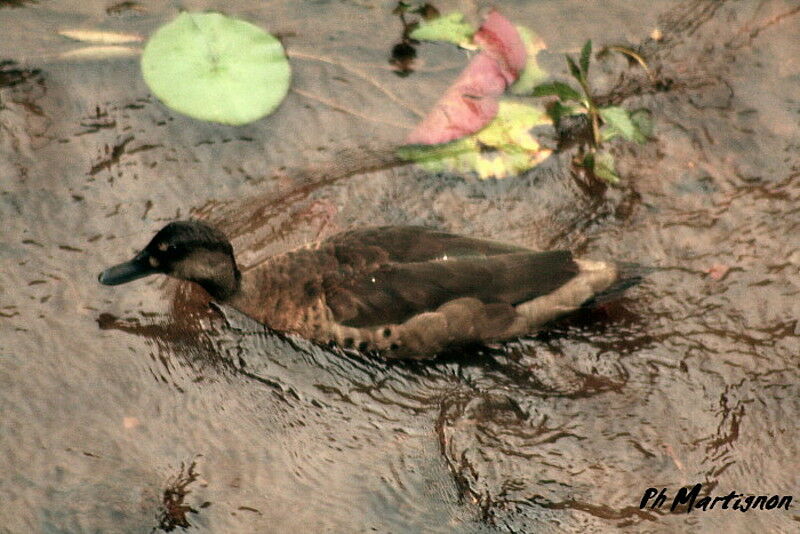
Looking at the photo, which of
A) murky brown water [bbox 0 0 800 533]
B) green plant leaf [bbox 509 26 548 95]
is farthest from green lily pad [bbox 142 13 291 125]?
green plant leaf [bbox 509 26 548 95]

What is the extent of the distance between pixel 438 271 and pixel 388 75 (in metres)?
1.55

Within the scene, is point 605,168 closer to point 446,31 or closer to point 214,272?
point 446,31

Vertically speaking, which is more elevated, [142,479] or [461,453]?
[461,453]

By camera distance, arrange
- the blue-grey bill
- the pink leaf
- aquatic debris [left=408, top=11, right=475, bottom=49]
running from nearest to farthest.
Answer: the blue-grey bill, the pink leaf, aquatic debris [left=408, top=11, right=475, bottom=49]

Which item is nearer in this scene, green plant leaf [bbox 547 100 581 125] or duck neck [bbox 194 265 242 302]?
duck neck [bbox 194 265 242 302]

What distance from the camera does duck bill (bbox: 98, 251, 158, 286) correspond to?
518 cm

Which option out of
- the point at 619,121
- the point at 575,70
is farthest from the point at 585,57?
the point at 619,121

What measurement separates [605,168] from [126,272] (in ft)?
8.63

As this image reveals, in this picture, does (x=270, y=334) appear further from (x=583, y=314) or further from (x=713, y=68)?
(x=713, y=68)

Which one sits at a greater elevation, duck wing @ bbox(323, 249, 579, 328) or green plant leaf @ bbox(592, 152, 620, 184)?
green plant leaf @ bbox(592, 152, 620, 184)

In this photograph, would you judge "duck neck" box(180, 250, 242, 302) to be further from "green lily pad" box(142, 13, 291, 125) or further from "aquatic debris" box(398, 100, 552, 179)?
"aquatic debris" box(398, 100, 552, 179)

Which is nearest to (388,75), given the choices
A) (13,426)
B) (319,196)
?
(319,196)

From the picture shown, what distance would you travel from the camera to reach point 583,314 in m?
5.55

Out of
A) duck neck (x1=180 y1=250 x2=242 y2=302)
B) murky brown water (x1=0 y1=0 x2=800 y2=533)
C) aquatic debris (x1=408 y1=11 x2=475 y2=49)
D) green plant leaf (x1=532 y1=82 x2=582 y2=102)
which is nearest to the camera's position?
murky brown water (x1=0 y1=0 x2=800 y2=533)
